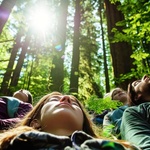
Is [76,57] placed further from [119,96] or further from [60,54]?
[119,96]

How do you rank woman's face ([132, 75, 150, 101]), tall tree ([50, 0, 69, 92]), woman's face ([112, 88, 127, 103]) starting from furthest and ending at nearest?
tall tree ([50, 0, 69, 92]), woman's face ([112, 88, 127, 103]), woman's face ([132, 75, 150, 101])

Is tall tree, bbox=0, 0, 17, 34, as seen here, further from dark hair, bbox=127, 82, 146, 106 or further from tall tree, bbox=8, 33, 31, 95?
tall tree, bbox=8, 33, 31, 95

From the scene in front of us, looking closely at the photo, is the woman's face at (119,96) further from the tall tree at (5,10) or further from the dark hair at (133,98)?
the tall tree at (5,10)

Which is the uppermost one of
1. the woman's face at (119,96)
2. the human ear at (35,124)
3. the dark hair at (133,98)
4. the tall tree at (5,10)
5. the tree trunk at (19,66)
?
the tree trunk at (19,66)

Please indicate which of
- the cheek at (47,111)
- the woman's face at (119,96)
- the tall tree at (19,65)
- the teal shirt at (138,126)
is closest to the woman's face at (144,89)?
the teal shirt at (138,126)

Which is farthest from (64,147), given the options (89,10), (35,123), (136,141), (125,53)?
(89,10)

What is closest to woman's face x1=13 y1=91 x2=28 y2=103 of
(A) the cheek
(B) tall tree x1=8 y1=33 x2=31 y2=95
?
(A) the cheek

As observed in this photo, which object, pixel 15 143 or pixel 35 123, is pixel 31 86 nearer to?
pixel 35 123

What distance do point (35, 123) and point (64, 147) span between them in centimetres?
109

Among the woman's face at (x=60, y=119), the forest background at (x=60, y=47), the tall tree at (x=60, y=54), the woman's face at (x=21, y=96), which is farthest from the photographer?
the tall tree at (x=60, y=54)

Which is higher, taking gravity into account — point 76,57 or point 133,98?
point 76,57

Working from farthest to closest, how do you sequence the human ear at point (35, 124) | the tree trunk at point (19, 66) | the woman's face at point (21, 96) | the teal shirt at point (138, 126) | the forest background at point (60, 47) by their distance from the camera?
1. the tree trunk at point (19, 66)
2. the forest background at point (60, 47)
3. the woman's face at point (21, 96)
4. the human ear at point (35, 124)
5. the teal shirt at point (138, 126)

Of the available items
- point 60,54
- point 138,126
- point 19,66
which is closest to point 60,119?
point 138,126

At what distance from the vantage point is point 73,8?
1742 centimetres
